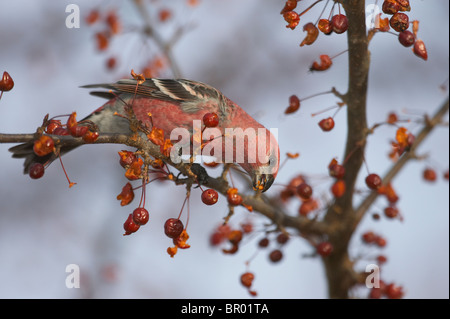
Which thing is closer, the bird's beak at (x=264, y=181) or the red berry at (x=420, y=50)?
the red berry at (x=420, y=50)

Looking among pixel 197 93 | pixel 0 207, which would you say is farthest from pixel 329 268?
pixel 0 207

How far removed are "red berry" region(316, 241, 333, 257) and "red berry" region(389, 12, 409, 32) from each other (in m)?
1.53

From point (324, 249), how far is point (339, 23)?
1.57 meters

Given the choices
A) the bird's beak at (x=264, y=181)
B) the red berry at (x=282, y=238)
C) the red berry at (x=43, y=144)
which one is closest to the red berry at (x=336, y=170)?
the bird's beak at (x=264, y=181)

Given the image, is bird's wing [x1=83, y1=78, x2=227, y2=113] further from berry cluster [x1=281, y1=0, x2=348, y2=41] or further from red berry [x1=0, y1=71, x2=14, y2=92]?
red berry [x1=0, y1=71, x2=14, y2=92]

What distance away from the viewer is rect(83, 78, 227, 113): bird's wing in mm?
3658

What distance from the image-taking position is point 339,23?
2.33 m

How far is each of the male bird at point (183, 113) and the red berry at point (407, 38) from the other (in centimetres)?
119

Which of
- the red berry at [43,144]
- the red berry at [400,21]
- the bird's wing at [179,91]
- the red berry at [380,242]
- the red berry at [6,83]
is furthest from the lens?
the red berry at [380,242]

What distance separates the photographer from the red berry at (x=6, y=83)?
2.24 metres

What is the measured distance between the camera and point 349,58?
8.41ft

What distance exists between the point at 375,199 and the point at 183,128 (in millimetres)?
1520

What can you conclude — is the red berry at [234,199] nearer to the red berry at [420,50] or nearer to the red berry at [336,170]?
the red berry at [336,170]

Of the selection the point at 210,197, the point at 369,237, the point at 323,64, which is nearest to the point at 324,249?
the point at 369,237
